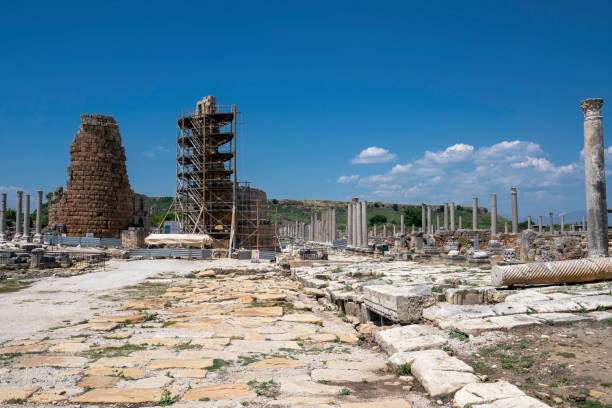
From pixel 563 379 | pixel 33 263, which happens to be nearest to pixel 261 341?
pixel 563 379

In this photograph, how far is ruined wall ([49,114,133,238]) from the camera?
3778cm

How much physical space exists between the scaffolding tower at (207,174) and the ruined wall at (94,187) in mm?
7504

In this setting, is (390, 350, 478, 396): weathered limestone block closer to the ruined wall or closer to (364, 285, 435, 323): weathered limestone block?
(364, 285, 435, 323): weathered limestone block

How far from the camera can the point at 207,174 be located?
35469 mm

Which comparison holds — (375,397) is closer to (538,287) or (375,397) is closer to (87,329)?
(538,287)

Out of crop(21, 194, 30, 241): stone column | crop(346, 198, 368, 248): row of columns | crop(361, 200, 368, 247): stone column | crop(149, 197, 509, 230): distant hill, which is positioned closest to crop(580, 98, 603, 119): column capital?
crop(346, 198, 368, 248): row of columns

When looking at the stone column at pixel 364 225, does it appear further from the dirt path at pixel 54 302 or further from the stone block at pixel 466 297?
the stone block at pixel 466 297

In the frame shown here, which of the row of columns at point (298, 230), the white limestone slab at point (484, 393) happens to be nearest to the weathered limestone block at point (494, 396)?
the white limestone slab at point (484, 393)

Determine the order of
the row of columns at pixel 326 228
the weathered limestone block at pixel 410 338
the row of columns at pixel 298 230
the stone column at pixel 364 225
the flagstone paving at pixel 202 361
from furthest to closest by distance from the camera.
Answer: the row of columns at pixel 298 230 < the row of columns at pixel 326 228 < the stone column at pixel 364 225 < the weathered limestone block at pixel 410 338 < the flagstone paving at pixel 202 361

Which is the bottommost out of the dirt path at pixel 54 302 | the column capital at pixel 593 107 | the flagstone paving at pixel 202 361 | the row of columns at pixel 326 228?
the dirt path at pixel 54 302

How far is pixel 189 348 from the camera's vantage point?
20.7 ft

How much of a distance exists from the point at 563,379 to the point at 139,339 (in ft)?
19.3

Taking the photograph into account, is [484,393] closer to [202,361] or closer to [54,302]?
[202,361]

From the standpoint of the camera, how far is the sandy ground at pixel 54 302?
8175 mm
